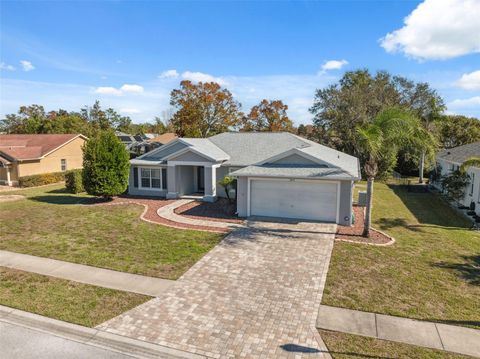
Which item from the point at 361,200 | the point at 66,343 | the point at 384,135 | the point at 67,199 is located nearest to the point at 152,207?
the point at 67,199

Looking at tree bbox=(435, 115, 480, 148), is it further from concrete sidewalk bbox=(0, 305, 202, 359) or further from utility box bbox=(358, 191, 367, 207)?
concrete sidewalk bbox=(0, 305, 202, 359)

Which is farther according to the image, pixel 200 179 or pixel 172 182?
pixel 200 179

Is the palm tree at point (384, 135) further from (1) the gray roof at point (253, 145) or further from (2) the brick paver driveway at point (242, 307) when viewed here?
(1) the gray roof at point (253, 145)

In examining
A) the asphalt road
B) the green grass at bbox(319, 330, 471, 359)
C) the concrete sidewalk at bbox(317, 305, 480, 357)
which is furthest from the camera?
the concrete sidewalk at bbox(317, 305, 480, 357)

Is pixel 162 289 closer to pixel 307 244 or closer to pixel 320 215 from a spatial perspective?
pixel 307 244

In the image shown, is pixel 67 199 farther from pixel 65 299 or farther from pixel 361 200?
pixel 361 200

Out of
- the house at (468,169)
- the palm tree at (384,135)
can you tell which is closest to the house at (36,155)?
the palm tree at (384,135)

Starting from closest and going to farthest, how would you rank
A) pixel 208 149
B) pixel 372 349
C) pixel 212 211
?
pixel 372 349 < pixel 212 211 < pixel 208 149

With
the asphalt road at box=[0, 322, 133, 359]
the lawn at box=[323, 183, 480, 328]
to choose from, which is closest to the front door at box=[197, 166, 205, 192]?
the lawn at box=[323, 183, 480, 328]
